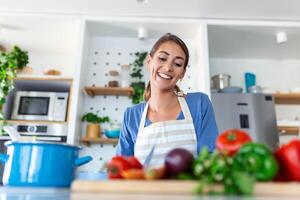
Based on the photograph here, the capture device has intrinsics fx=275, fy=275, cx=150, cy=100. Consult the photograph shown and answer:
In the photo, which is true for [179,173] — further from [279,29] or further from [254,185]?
[279,29]

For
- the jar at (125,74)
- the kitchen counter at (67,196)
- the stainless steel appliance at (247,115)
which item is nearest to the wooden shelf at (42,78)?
the jar at (125,74)

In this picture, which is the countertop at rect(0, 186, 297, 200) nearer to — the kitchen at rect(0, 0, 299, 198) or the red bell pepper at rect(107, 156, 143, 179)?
the red bell pepper at rect(107, 156, 143, 179)

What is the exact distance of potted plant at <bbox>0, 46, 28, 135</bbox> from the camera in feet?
7.65

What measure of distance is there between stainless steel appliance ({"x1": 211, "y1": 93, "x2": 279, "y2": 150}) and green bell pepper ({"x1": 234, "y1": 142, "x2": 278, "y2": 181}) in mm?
2021

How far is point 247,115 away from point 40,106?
6.36 feet

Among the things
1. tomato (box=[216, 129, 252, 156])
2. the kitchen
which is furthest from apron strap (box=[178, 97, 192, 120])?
the kitchen

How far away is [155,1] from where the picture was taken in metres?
2.37

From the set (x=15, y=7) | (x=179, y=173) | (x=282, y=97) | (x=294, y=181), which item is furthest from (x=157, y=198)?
(x=282, y=97)

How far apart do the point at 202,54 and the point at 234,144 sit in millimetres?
→ 2042

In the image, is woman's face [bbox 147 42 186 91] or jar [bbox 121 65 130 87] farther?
jar [bbox 121 65 130 87]

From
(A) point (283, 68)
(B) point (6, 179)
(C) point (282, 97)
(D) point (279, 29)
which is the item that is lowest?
(B) point (6, 179)

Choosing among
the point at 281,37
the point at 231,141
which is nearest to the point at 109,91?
the point at 281,37

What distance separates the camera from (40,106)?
2553mm

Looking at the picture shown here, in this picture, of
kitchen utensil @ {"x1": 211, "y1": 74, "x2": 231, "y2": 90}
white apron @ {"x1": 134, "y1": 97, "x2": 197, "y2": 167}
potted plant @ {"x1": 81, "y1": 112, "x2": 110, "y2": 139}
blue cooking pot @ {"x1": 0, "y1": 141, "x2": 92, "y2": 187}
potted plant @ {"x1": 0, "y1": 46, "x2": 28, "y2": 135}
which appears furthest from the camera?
kitchen utensil @ {"x1": 211, "y1": 74, "x2": 231, "y2": 90}
